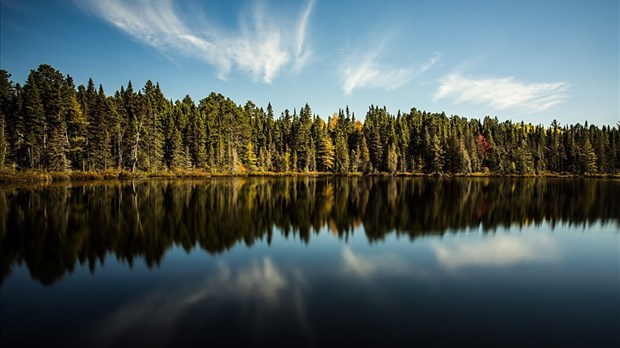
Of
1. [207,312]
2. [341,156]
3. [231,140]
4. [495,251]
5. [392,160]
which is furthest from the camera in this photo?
[341,156]

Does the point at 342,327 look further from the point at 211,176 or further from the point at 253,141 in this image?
the point at 253,141

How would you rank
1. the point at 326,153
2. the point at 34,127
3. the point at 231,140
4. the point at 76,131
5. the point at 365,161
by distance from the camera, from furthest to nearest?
1. the point at 326,153
2. the point at 365,161
3. the point at 231,140
4. the point at 76,131
5. the point at 34,127

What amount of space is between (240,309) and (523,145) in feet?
408

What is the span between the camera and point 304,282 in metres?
11.2

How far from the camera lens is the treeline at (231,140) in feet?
193

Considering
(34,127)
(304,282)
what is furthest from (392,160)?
(304,282)

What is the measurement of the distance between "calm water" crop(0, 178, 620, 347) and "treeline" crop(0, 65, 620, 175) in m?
47.0

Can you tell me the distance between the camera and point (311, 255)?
1460cm

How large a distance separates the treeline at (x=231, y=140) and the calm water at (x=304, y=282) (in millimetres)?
47013

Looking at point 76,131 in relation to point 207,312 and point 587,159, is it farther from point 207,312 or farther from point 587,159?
point 587,159

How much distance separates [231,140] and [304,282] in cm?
8164

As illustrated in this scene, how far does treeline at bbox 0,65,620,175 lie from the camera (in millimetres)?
58719

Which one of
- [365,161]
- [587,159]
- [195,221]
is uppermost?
[587,159]

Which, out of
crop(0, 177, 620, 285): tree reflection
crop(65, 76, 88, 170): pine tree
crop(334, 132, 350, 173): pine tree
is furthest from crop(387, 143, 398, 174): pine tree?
crop(65, 76, 88, 170): pine tree
